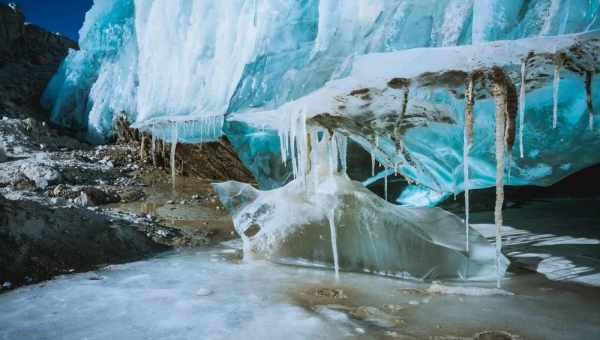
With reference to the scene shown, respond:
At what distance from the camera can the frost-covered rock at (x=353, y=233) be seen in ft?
12.5

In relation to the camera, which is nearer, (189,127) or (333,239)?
(333,239)

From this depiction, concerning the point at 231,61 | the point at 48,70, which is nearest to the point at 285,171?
the point at 231,61

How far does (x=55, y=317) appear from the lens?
269 cm

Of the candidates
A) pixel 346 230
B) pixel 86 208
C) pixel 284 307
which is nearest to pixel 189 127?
pixel 86 208

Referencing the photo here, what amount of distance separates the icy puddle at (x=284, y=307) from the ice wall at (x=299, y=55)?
1.90 meters

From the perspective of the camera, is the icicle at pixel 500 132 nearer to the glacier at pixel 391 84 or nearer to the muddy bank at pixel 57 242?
the glacier at pixel 391 84

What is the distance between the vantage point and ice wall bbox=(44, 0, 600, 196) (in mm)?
2980

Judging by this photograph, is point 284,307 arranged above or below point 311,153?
below

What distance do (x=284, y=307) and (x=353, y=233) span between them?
142 centimetres

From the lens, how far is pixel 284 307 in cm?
291

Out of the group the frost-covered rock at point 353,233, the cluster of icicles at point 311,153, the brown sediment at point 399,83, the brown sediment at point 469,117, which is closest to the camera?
the brown sediment at point 469,117

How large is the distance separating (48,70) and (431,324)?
22.4 metres

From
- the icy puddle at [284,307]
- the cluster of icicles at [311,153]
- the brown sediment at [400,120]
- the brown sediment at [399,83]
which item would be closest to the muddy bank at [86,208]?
Result: the icy puddle at [284,307]

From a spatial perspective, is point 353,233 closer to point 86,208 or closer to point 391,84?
point 391,84
